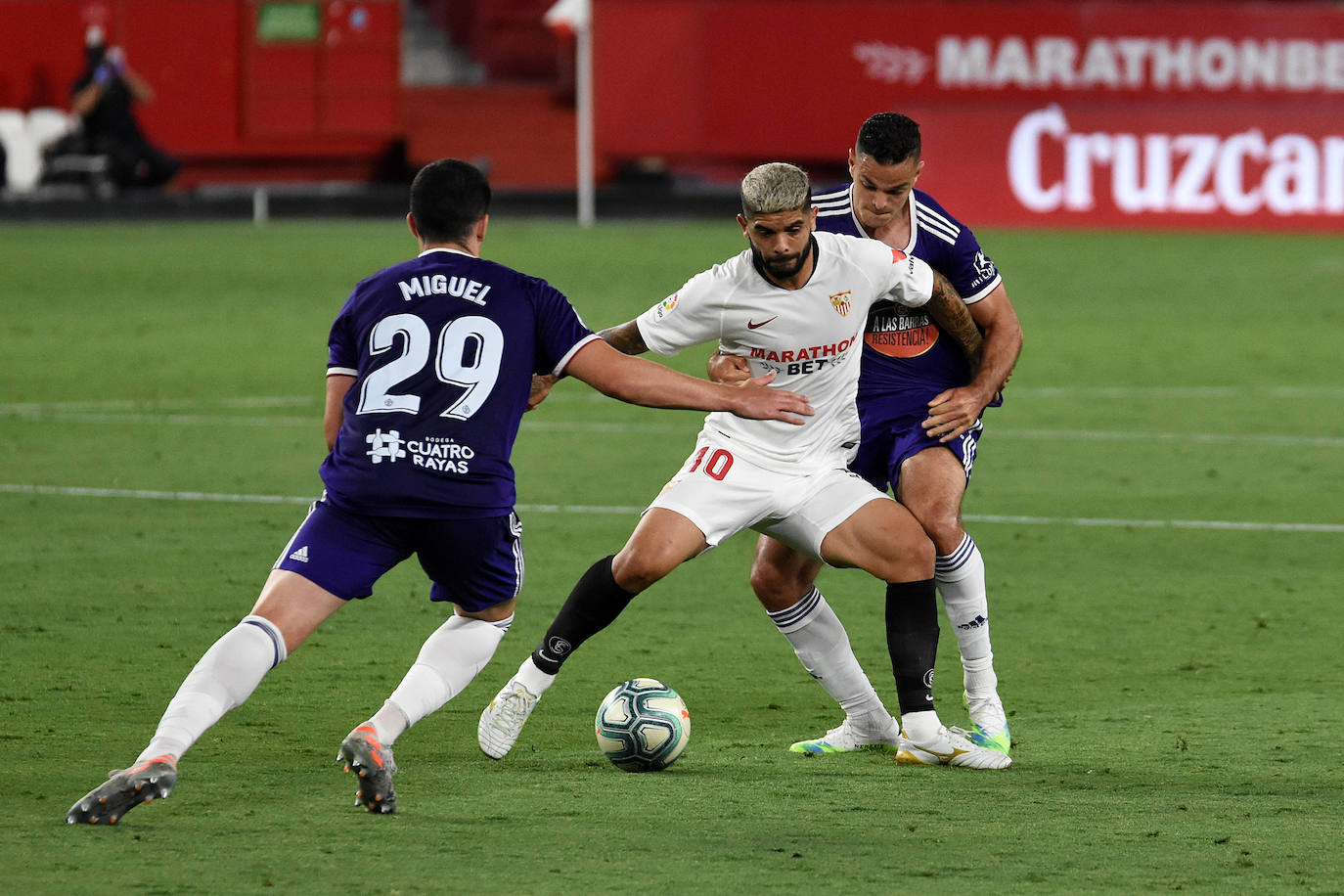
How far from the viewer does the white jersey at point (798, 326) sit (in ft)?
19.7

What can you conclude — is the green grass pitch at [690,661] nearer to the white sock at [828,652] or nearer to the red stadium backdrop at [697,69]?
the white sock at [828,652]

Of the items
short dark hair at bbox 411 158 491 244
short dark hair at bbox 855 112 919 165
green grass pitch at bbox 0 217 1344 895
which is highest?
short dark hair at bbox 855 112 919 165

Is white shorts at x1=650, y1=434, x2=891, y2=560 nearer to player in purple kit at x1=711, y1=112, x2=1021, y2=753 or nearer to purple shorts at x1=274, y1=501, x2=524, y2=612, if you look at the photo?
player in purple kit at x1=711, y1=112, x2=1021, y2=753

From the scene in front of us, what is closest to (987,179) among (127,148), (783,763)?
(127,148)

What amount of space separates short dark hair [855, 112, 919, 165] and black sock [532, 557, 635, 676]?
1.49 m

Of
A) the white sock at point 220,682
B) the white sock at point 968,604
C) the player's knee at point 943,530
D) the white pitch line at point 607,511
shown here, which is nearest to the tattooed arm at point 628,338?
the player's knee at point 943,530

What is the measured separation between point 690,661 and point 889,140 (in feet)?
7.02

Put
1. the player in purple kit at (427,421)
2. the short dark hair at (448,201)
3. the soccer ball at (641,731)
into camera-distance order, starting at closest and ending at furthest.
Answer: the player in purple kit at (427,421) → the short dark hair at (448,201) → the soccer ball at (641,731)

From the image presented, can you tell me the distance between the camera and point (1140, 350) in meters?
16.7

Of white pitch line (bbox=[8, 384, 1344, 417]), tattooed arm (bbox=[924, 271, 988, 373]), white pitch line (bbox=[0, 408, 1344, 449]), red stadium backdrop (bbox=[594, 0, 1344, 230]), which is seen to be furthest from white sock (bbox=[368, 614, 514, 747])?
red stadium backdrop (bbox=[594, 0, 1344, 230])

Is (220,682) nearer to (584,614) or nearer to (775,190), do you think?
(584,614)

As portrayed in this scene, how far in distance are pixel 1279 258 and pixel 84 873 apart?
2078cm

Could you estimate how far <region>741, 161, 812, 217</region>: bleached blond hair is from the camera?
573cm

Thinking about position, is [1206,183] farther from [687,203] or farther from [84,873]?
[84,873]
